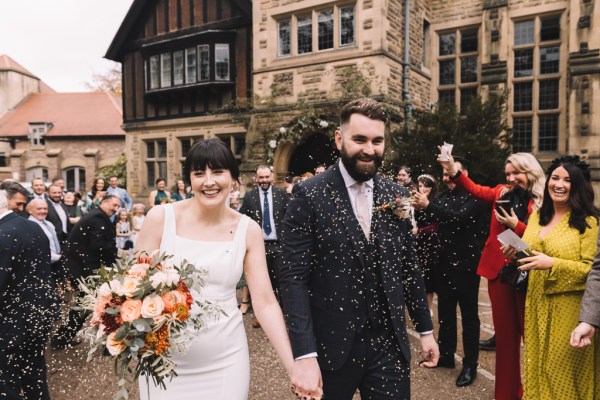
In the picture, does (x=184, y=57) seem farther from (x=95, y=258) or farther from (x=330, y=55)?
(x=95, y=258)

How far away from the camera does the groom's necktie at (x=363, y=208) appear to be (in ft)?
7.87

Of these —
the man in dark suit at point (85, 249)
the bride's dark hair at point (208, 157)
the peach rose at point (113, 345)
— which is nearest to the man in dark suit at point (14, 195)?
the man in dark suit at point (85, 249)

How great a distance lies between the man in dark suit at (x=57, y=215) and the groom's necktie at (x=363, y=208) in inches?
234

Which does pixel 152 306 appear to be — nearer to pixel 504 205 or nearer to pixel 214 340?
pixel 214 340

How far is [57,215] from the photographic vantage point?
7.47 metres

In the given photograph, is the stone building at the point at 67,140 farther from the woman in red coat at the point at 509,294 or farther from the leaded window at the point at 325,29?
the woman in red coat at the point at 509,294

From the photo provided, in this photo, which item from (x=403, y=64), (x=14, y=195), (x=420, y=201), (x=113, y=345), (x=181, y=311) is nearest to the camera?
(x=113, y=345)

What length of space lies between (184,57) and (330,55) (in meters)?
6.70

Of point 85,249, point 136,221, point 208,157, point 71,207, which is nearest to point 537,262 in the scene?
point 208,157

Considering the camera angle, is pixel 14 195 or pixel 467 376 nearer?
pixel 467 376

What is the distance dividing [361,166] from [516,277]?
1.96m

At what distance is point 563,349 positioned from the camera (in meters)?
3.08

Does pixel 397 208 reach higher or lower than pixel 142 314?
higher

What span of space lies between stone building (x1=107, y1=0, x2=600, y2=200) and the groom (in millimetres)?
9604
